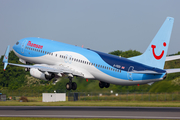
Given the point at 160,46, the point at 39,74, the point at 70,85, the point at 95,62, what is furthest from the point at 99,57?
the point at 39,74

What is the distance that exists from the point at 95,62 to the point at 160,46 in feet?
32.0

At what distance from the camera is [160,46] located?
4794 centimetres

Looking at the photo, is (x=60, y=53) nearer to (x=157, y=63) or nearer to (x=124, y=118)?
(x=157, y=63)

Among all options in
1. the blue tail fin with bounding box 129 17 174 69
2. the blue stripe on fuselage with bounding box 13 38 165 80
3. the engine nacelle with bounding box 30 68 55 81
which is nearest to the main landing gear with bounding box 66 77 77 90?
the engine nacelle with bounding box 30 68 55 81

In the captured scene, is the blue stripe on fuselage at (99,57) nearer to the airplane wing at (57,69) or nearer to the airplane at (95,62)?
the airplane at (95,62)

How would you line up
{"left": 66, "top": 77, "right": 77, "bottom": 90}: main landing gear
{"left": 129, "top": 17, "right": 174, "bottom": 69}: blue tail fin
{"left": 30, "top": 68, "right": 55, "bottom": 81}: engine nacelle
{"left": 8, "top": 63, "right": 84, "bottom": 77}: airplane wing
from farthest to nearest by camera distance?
{"left": 66, "top": 77, "right": 77, "bottom": 90}: main landing gear < {"left": 30, "top": 68, "right": 55, "bottom": 81}: engine nacelle < {"left": 8, "top": 63, "right": 84, "bottom": 77}: airplane wing < {"left": 129, "top": 17, "right": 174, "bottom": 69}: blue tail fin

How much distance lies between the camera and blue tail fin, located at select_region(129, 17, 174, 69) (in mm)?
47938

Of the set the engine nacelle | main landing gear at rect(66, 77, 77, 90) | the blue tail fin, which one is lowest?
main landing gear at rect(66, 77, 77, 90)

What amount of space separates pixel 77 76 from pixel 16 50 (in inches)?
524

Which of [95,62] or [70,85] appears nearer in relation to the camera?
[95,62]

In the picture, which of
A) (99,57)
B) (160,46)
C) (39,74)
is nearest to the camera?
(160,46)

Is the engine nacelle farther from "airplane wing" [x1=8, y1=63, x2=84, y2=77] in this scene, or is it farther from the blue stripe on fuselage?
the blue stripe on fuselage

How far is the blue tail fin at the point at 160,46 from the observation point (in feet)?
157

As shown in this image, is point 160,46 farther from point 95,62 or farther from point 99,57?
point 95,62
